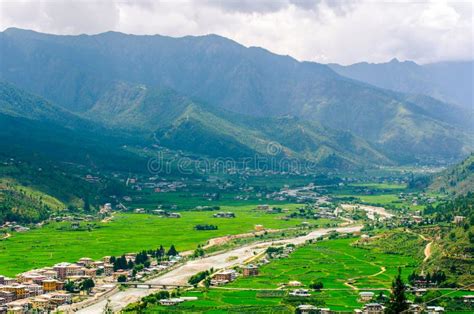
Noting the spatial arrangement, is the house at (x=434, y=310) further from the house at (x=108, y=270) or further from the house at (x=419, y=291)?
the house at (x=108, y=270)

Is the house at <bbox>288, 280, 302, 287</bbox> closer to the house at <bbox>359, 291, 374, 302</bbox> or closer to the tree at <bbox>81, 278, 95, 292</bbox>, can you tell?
the house at <bbox>359, 291, 374, 302</bbox>

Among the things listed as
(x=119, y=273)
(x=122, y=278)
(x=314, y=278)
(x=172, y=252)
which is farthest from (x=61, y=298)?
(x=172, y=252)

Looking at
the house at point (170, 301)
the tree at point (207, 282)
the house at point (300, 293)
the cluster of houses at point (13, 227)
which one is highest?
the cluster of houses at point (13, 227)

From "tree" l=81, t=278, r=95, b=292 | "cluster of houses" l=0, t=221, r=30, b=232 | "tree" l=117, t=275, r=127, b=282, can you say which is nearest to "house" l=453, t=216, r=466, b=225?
"tree" l=117, t=275, r=127, b=282

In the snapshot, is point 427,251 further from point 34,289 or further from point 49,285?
point 34,289

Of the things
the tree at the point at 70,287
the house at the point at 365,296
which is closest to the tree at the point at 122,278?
the tree at the point at 70,287

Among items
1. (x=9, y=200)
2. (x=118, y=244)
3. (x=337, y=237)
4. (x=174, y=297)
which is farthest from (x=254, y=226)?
(x=174, y=297)
